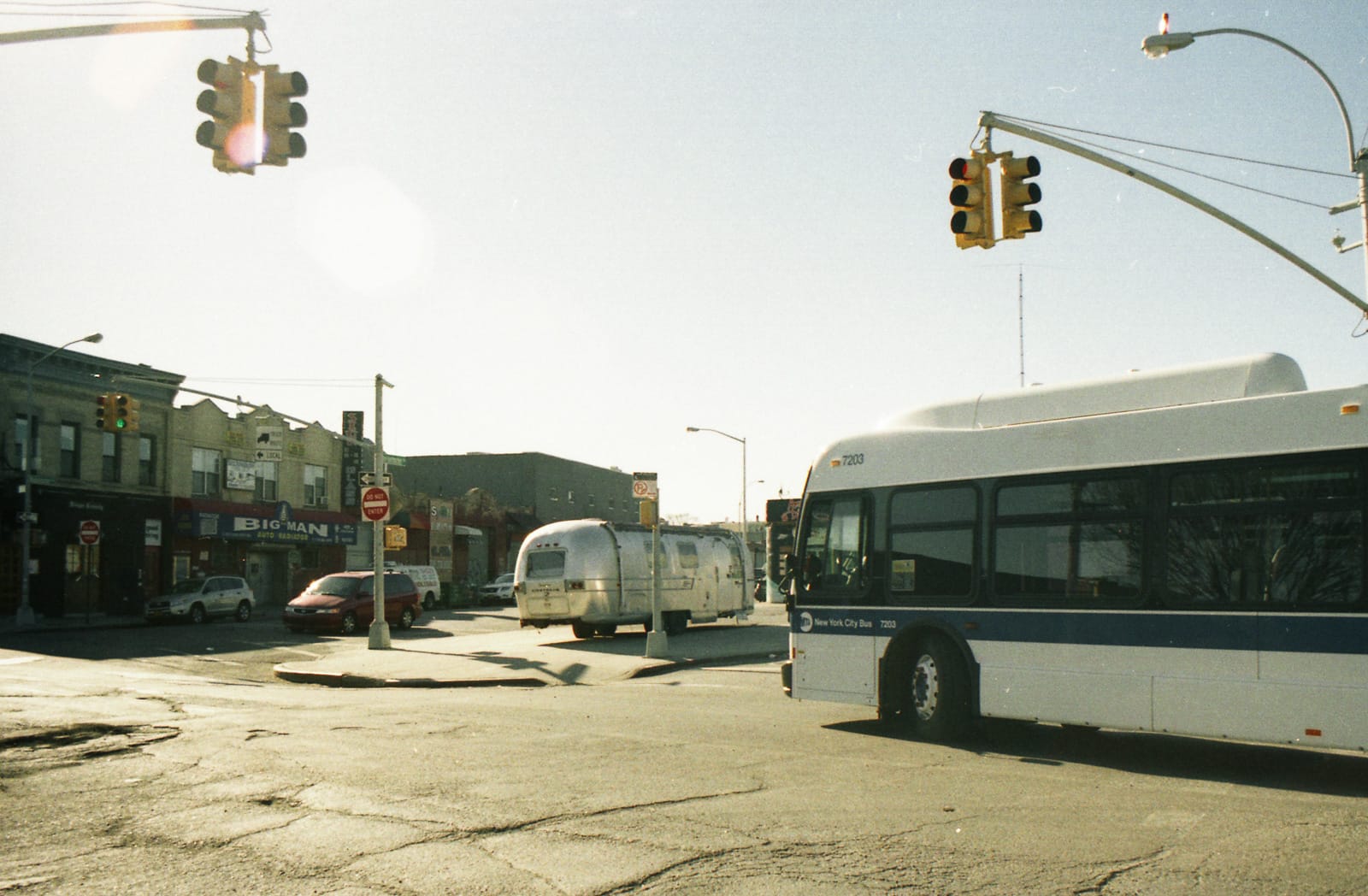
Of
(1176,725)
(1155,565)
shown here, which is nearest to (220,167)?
(1155,565)

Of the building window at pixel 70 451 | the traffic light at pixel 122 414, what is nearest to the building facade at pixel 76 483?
the building window at pixel 70 451

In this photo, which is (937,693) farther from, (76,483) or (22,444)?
(76,483)

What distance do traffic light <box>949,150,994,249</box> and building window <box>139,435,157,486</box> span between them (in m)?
41.2

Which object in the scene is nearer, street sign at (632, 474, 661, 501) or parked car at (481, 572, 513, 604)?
street sign at (632, 474, 661, 501)

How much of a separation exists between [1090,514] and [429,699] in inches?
362

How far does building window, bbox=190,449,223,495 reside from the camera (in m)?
49.5

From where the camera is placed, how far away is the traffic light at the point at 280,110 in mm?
10586

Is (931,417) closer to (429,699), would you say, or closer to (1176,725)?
(1176,725)

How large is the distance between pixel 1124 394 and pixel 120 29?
29.6 feet

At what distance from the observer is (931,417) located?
12.2m

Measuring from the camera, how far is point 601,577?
28.4m

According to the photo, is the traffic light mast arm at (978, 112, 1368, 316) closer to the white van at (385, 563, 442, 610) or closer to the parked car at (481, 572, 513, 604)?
the white van at (385, 563, 442, 610)

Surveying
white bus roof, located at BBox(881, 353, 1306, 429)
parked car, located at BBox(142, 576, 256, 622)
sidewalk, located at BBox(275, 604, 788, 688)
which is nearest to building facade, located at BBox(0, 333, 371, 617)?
parked car, located at BBox(142, 576, 256, 622)

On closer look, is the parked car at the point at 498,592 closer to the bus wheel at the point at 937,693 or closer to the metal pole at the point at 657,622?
the metal pole at the point at 657,622
